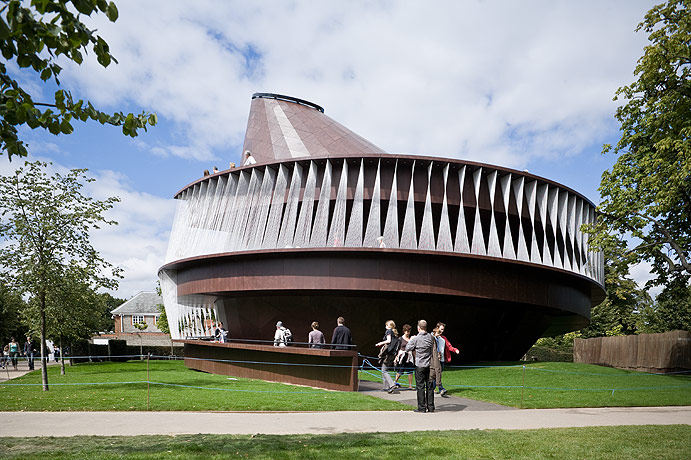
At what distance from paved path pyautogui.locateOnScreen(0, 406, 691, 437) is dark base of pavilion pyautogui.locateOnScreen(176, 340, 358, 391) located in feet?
15.1

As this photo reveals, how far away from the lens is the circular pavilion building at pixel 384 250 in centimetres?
2212

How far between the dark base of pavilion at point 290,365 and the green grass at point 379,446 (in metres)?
7.29

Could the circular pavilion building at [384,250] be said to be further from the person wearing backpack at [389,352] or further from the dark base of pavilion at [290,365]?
the person wearing backpack at [389,352]

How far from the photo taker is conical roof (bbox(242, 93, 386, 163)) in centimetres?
3250

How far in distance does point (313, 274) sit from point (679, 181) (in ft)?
43.9

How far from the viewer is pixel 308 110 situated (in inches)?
1435

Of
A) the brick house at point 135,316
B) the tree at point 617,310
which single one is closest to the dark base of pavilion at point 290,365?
the tree at point 617,310

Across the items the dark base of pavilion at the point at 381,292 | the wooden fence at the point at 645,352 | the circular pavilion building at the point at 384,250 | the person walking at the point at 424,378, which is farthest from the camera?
the circular pavilion building at the point at 384,250

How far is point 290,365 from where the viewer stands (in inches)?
693

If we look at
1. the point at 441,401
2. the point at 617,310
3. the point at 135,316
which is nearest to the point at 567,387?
the point at 441,401

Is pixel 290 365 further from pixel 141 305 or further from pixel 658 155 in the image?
pixel 141 305

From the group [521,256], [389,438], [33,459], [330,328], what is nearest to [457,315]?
[521,256]

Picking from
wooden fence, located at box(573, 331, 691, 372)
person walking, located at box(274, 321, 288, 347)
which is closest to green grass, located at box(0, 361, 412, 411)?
person walking, located at box(274, 321, 288, 347)

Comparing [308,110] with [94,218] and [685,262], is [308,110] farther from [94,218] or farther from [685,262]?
[685,262]
